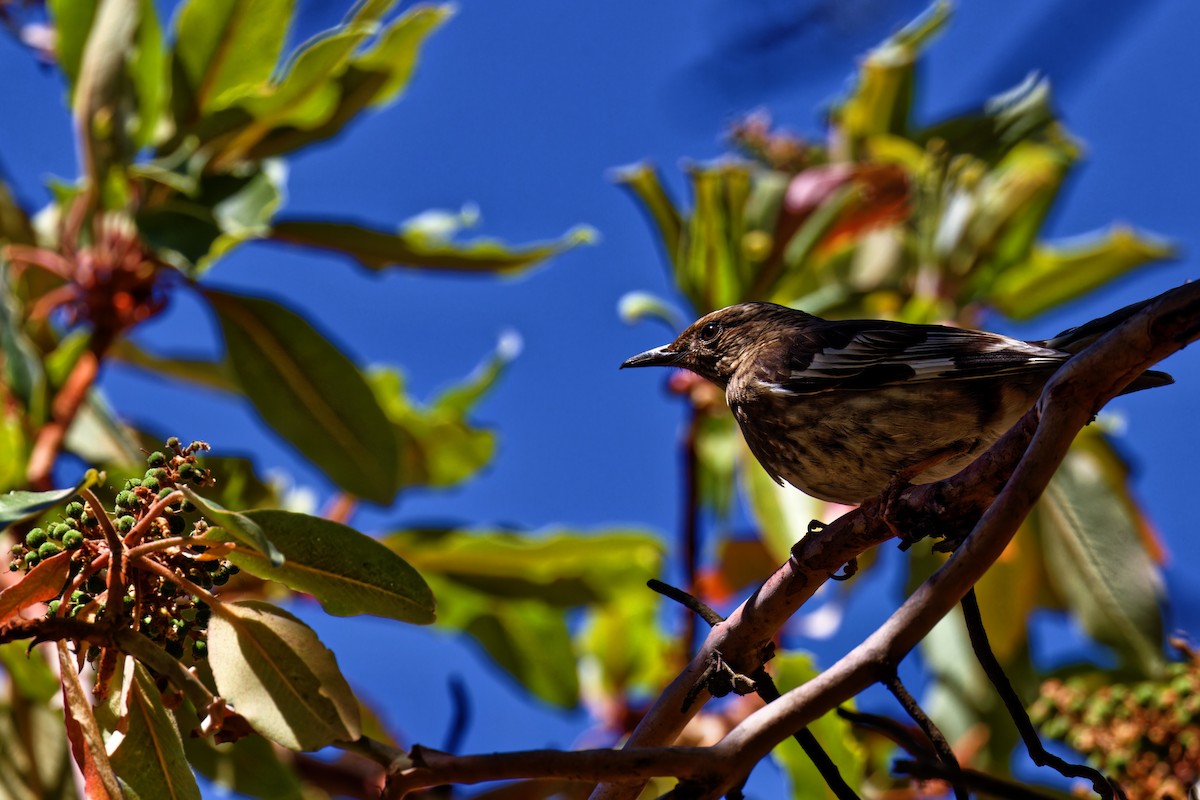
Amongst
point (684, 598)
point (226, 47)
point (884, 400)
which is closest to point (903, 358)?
point (884, 400)

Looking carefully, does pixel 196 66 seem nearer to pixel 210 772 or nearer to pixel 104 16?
pixel 104 16

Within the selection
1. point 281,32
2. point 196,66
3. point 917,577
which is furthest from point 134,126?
point 917,577

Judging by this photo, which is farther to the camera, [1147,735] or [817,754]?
[1147,735]

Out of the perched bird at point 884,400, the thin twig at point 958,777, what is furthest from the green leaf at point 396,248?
Result: the thin twig at point 958,777

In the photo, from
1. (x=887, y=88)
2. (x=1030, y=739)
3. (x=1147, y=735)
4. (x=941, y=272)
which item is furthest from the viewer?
(x=887, y=88)

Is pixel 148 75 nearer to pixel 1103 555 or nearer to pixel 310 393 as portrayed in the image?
pixel 310 393

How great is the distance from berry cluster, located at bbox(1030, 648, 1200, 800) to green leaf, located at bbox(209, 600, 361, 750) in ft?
5.39

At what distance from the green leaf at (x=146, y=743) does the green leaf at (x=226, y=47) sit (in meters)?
2.38

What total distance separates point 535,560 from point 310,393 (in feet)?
2.95

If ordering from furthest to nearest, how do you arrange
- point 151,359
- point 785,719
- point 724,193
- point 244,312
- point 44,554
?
point 151,359 < point 724,193 < point 244,312 < point 44,554 < point 785,719

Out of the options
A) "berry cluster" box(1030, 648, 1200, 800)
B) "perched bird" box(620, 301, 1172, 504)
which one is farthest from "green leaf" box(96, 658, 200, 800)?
"berry cluster" box(1030, 648, 1200, 800)

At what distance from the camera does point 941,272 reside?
4742 mm

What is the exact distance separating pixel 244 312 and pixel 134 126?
0.70m

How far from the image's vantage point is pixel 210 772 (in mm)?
2840
